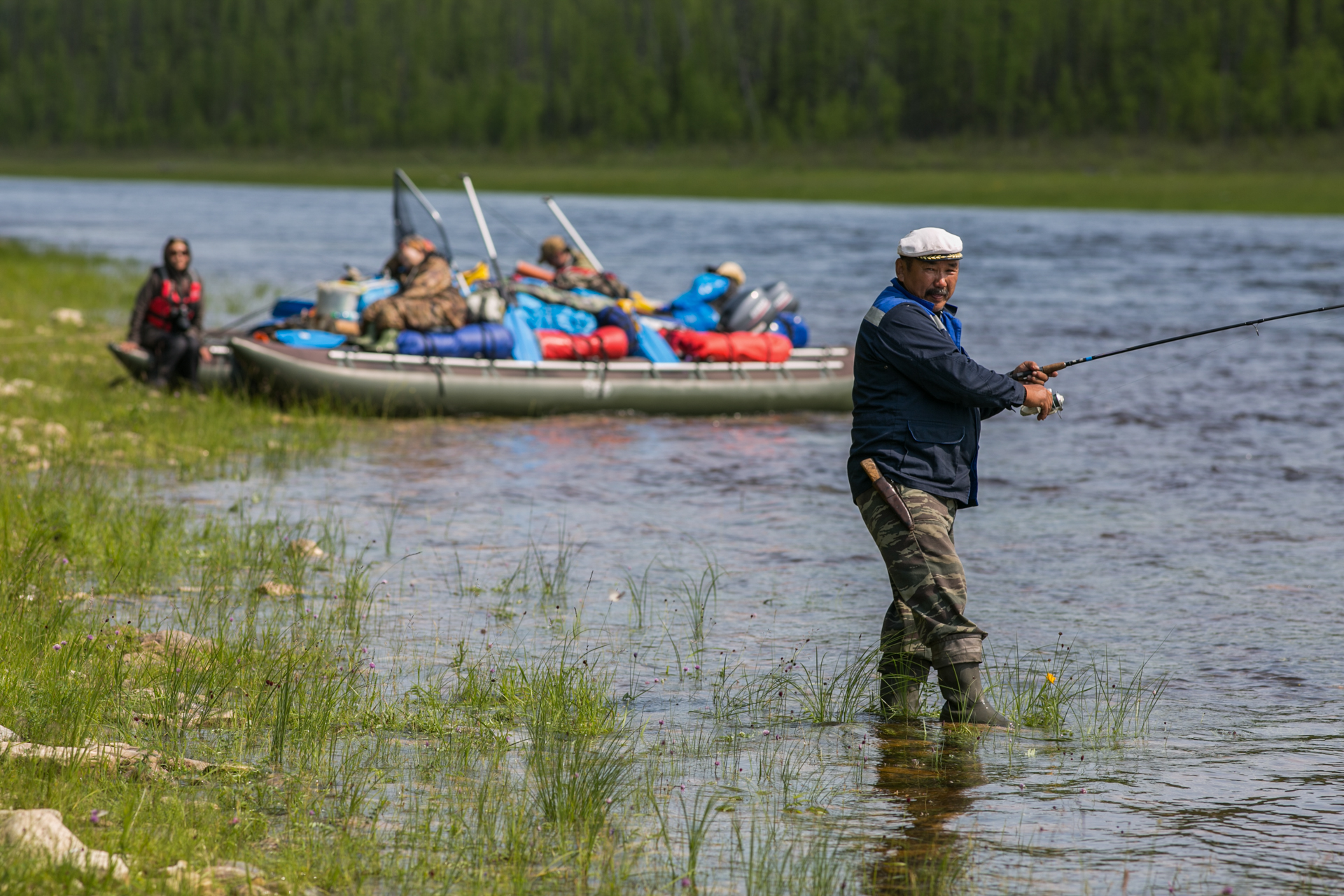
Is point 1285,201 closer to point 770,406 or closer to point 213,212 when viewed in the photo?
point 213,212

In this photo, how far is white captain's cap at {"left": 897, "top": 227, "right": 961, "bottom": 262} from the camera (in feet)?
17.0

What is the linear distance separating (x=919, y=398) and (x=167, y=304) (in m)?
9.10

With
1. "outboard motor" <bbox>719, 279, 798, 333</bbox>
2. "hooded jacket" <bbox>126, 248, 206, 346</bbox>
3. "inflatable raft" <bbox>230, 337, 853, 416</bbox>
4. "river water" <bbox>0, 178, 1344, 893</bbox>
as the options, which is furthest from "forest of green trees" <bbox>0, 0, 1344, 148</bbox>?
"hooded jacket" <bbox>126, 248, 206, 346</bbox>

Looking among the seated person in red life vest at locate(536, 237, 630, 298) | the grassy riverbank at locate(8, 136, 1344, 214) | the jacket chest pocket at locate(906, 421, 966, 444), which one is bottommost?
the jacket chest pocket at locate(906, 421, 966, 444)

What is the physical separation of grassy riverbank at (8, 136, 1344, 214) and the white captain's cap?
1723 inches

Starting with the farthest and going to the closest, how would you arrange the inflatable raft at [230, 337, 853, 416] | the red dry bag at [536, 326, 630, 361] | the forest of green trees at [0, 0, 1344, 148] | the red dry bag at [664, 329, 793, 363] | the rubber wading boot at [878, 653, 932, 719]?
the forest of green trees at [0, 0, 1344, 148] < the red dry bag at [664, 329, 793, 363] < the red dry bag at [536, 326, 630, 361] < the inflatable raft at [230, 337, 853, 416] < the rubber wading boot at [878, 653, 932, 719]

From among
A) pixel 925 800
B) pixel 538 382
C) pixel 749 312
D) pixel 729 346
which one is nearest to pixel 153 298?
pixel 538 382

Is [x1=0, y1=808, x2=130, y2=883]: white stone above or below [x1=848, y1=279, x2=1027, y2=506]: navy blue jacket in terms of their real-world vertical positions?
below

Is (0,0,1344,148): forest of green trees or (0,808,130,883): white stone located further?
(0,0,1344,148): forest of green trees

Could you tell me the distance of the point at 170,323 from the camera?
42.7 feet

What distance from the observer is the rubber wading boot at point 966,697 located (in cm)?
535

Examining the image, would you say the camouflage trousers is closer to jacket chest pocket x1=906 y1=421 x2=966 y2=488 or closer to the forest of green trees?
jacket chest pocket x1=906 y1=421 x2=966 y2=488

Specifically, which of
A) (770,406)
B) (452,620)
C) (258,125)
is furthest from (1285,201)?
(258,125)

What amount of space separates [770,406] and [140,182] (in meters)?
77.1
